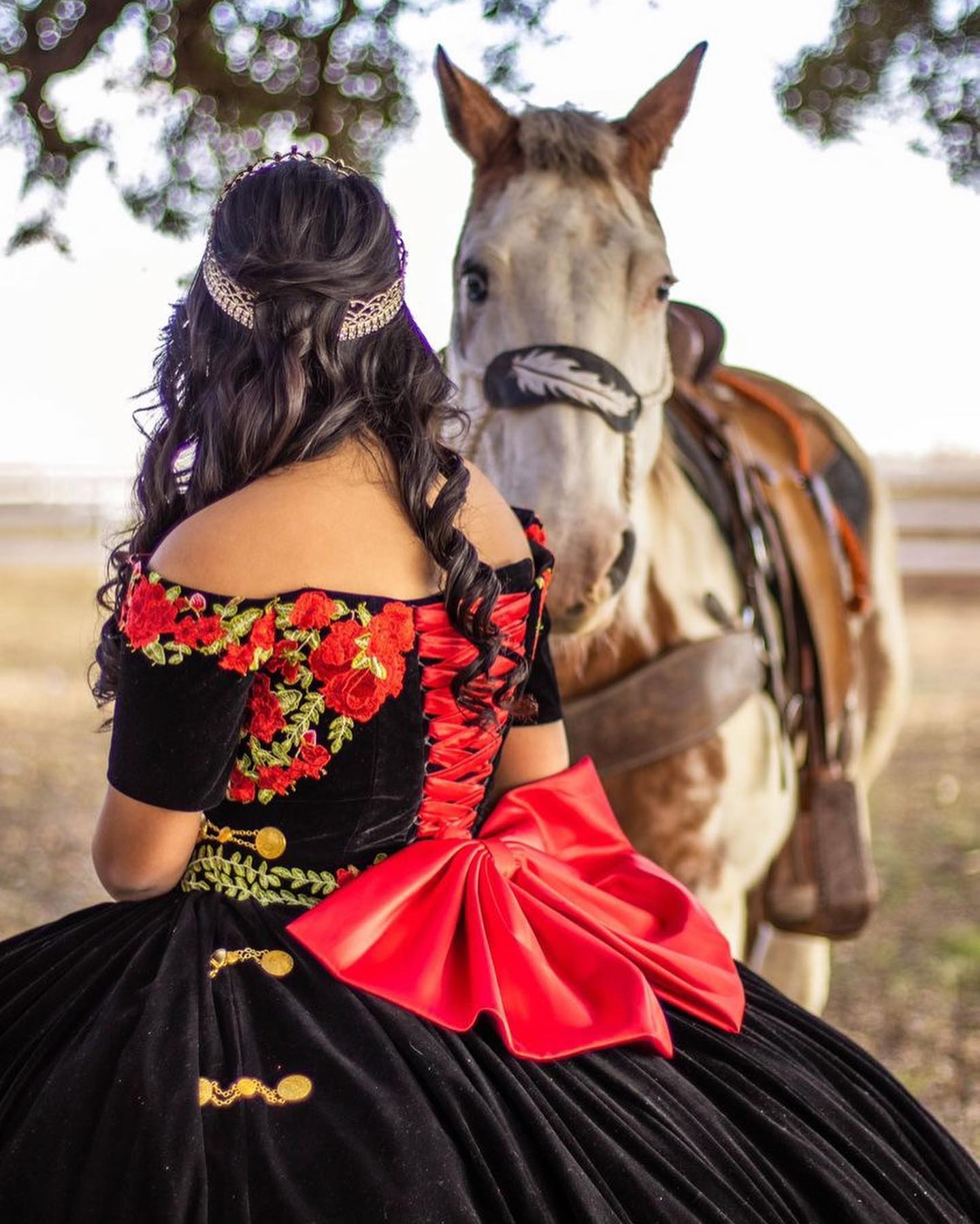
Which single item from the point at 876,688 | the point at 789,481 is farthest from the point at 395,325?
the point at 876,688

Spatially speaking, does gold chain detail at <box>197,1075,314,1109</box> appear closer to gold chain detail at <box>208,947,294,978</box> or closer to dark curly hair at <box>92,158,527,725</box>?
gold chain detail at <box>208,947,294,978</box>

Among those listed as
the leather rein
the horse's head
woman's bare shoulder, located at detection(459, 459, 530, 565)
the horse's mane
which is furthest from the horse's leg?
woman's bare shoulder, located at detection(459, 459, 530, 565)

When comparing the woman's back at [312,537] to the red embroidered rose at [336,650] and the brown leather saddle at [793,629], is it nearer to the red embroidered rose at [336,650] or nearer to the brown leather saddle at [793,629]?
the red embroidered rose at [336,650]

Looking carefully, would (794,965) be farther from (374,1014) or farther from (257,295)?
(257,295)

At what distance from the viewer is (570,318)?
2.27 m

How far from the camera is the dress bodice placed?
128 cm

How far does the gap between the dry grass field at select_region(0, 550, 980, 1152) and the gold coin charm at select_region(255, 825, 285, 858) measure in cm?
272

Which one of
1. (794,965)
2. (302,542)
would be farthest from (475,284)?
(794,965)

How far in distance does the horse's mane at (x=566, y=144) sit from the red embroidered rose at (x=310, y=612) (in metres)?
1.40

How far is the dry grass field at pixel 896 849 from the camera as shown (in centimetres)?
401

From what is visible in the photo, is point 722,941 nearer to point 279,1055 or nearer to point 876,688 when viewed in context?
point 279,1055

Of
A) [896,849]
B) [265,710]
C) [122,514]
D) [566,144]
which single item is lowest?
[896,849]

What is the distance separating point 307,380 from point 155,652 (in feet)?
1.15

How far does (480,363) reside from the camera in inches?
93.4
